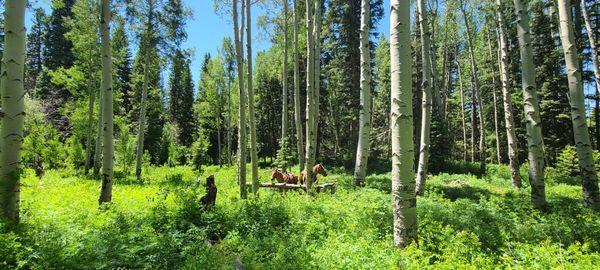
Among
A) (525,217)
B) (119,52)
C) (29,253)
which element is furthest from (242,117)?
(119,52)

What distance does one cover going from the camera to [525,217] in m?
6.30

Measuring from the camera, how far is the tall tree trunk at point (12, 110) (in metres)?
5.21

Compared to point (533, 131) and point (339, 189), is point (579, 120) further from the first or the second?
point (339, 189)

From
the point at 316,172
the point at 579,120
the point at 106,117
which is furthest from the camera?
the point at 316,172

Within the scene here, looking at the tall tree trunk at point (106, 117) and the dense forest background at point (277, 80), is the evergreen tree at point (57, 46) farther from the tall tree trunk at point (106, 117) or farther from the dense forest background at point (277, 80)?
the tall tree trunk at point (106, 117)

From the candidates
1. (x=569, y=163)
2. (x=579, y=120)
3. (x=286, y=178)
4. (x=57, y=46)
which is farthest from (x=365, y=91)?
(x=57, y=46)

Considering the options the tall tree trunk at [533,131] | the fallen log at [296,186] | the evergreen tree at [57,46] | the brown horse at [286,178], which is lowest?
the fallen log at [296,186]

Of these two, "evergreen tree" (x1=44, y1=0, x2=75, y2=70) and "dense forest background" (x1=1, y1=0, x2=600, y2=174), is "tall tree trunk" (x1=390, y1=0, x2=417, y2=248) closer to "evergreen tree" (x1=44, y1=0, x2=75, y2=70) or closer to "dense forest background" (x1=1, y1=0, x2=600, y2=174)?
"dense forest background" (x1=1, y1=0, x2=600, y2=174)

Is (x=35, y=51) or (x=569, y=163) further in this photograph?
(x=35, y=51)

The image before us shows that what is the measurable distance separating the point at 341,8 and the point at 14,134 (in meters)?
21.3

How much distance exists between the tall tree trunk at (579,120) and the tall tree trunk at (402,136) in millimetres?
5951

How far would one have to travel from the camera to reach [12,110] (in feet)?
17.5

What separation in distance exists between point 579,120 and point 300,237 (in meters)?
7.30

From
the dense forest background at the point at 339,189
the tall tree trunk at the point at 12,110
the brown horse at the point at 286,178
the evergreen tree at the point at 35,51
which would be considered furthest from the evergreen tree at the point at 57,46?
the tall tree trunk at the point at 12,110
